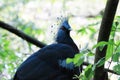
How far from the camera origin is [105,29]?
1.10m

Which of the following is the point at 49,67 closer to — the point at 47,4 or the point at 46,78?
the point at 46,78

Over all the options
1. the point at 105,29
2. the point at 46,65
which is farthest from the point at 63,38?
the point at 105,29

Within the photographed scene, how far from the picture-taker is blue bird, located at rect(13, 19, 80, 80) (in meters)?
1.62

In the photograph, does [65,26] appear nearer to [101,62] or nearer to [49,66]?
[49,66]

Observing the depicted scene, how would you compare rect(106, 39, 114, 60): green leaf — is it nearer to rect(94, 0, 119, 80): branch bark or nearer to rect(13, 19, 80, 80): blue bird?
rect(94, 0, 119, 80): branch bark

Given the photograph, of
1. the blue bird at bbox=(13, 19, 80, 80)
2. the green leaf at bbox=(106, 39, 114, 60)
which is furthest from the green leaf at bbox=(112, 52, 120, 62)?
the blue bird at bbox=(13, 19, 80, 80)

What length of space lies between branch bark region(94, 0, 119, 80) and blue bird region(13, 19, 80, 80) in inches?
20.5

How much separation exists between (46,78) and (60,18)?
324 mm

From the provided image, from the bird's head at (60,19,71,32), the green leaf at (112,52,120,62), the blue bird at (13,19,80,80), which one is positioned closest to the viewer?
the green leaf at (112,52,120,62)

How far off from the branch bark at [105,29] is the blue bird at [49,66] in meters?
0.52

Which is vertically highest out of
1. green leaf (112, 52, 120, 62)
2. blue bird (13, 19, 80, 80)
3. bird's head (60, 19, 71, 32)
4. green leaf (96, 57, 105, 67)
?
green leaf (112, 52, 120, 62)

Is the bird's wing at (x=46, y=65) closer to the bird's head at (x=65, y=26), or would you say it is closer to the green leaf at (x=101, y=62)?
the bird's head at (x=65, y=26)

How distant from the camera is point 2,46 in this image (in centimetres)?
221

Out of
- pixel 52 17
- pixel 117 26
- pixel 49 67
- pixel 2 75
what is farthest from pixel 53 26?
pixel 52 17
